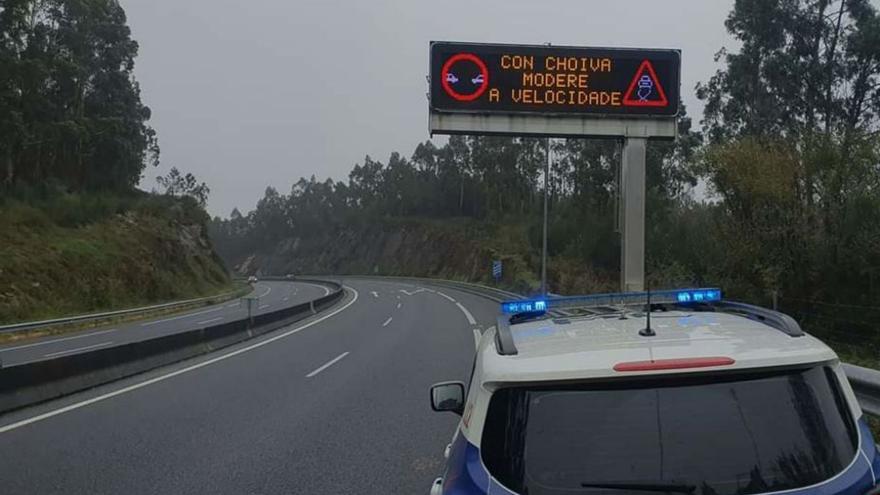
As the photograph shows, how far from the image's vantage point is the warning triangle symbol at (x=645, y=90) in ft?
56.5

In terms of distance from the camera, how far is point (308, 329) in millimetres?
24547

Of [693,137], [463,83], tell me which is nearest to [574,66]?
[463,83]

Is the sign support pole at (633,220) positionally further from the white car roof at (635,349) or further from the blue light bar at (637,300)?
the white car roof at (635,349)

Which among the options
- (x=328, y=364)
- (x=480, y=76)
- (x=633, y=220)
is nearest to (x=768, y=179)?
(x=633, y=220)

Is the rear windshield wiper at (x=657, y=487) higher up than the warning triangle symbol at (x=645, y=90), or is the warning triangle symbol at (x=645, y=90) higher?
the warning triangle symbol at (x=645, y=90)

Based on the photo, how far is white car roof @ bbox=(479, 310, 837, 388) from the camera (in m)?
2.75

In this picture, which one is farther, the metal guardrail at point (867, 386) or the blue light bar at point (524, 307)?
the metal guardrail at point (867, 386)

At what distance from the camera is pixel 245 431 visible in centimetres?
888

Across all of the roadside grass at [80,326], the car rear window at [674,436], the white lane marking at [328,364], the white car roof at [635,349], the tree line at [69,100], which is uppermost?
the tree line at [69,100]

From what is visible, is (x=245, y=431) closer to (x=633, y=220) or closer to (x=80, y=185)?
(x=633, y=220)

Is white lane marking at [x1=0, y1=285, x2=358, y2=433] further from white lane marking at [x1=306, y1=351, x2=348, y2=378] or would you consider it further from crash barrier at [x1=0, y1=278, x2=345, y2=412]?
white lane marking at [x1=306, y1=351, x2=348, y2=378]

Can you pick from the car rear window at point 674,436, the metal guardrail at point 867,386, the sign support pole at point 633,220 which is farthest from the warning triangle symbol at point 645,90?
the car rear window at point 674,436

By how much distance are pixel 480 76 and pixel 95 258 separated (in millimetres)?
31120

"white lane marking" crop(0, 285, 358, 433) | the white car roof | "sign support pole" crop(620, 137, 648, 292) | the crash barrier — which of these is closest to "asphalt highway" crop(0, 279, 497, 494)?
"white lane marking" crop(0, 285, 358, 433)
